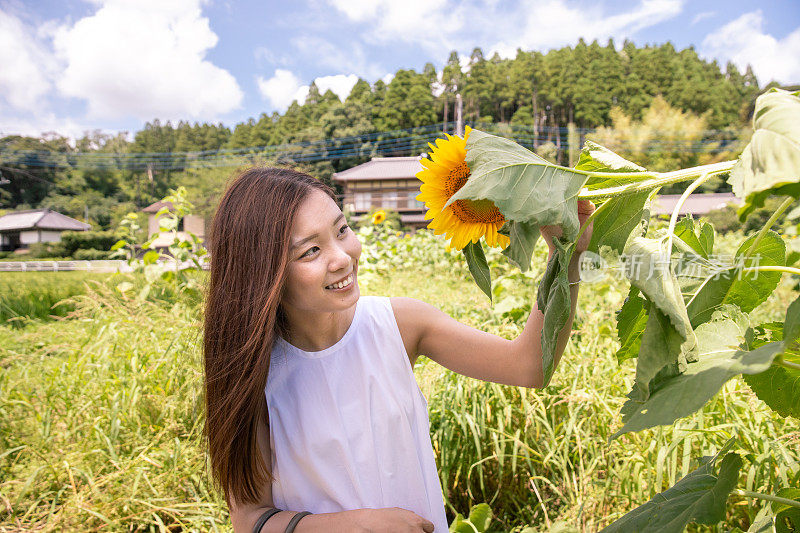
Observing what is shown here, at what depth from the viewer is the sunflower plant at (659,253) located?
14.4 inches

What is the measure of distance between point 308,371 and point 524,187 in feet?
2.51

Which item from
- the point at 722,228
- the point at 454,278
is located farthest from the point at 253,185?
the point at 722,228

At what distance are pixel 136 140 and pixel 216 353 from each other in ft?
177

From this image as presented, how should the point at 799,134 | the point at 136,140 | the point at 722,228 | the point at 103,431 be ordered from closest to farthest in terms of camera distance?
the point at 799,134
the point at 103,431
the point at 722,228
the point at 136,140

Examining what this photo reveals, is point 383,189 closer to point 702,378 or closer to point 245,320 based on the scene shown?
point 245,320

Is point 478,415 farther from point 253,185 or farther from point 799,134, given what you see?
point 799,134

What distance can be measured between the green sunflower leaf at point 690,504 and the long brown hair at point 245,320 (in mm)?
654

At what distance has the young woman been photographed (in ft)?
3.14

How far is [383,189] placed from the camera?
23.8 meters

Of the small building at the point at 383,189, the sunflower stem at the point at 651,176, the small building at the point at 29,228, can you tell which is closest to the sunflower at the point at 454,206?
the sunflower stem at the point at 651,176

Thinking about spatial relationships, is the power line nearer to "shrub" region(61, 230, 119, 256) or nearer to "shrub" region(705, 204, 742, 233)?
"shrub" region(705, 204, 742, 233)

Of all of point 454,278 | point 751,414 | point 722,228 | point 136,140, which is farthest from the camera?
point 136,140

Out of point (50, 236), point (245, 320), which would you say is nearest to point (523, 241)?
point (245, 320)

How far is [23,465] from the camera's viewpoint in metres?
2.00
